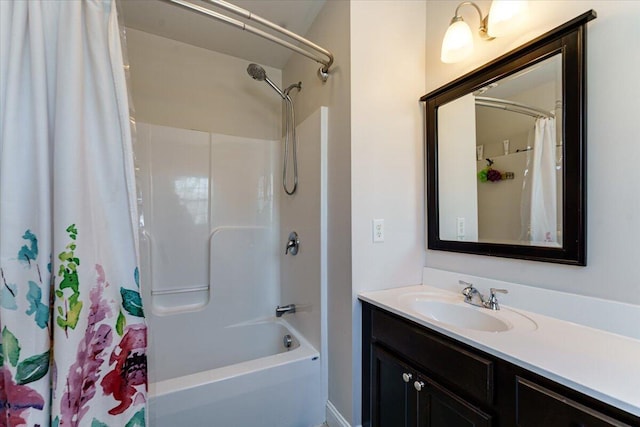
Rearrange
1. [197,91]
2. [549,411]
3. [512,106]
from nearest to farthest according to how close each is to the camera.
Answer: [549,411] < [512,106] < [197,91]

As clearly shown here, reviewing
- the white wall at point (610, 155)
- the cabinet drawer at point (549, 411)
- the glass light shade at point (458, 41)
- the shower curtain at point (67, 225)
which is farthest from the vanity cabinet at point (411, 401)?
the glass light shade at point (458, 41)

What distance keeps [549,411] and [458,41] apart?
55.9 inches

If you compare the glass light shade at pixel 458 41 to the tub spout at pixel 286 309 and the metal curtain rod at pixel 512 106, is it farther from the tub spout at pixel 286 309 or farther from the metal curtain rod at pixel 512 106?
the tub spout at pixel 286 309

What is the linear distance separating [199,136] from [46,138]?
138cm

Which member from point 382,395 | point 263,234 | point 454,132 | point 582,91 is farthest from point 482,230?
point 263,234

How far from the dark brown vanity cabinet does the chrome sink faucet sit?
0.33m

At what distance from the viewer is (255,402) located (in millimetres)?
1338

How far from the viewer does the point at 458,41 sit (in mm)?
1245

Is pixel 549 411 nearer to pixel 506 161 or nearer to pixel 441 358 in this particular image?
pixel 441 358

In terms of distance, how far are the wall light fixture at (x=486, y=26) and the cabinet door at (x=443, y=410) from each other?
1430mm

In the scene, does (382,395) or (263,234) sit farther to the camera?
(263,234)

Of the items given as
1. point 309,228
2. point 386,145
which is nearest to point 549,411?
point 386,145

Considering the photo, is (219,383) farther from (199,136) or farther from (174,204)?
(199,136)

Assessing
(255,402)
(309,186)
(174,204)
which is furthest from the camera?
(174,204)
